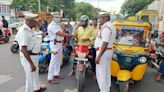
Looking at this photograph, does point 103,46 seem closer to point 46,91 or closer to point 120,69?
point 120,69

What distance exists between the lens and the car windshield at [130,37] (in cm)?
713

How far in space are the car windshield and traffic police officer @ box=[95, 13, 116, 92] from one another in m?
1.89

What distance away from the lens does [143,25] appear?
290 inches

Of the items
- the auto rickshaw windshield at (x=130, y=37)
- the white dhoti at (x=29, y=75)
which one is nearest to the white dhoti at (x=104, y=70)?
the white dhoti at (x=29, y=75)

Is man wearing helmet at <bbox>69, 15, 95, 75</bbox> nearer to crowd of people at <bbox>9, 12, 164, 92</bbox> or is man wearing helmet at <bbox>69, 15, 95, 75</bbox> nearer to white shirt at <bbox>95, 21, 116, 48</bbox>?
crowd of people at <bbox>9, 12, 164, 92</bbox>

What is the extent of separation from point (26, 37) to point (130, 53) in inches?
117

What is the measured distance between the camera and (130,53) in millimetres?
6492

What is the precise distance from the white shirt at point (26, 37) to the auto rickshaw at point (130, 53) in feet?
7.80

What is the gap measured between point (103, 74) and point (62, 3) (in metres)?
54.5

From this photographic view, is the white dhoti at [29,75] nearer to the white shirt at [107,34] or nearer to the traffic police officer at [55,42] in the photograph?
the traffic police officer at [55,42]

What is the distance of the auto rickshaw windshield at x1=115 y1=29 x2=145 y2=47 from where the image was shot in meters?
7.12

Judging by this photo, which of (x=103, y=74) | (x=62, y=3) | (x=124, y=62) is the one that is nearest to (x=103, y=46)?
(x=103, y=74)

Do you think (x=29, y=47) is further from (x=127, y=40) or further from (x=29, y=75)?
(x=127, y=40)

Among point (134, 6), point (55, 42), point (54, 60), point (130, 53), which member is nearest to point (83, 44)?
point (55, 42)
